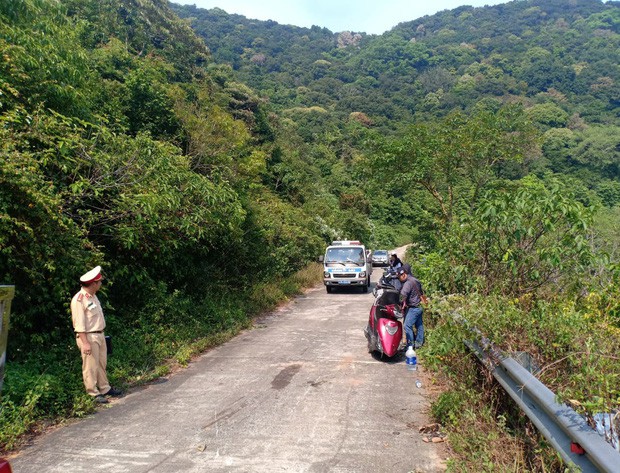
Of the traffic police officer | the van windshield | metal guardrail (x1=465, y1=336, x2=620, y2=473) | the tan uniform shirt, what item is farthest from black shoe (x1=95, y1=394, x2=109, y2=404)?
the van windshield

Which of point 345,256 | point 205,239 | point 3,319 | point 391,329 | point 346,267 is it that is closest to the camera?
point 3,319

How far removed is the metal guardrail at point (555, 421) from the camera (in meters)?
2.25

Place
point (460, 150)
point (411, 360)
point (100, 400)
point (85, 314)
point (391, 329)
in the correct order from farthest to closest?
point (460, 150) < point (391, 329) < point (411, 360) < point (85, 314) < point (100, 400)

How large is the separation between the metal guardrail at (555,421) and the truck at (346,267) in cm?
1372

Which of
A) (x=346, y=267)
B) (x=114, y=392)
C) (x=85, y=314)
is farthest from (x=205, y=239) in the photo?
(x=346, y=267)

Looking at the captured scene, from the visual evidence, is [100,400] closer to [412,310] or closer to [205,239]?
[412,310]

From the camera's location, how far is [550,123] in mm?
70812

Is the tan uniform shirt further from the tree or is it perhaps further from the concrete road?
the tree

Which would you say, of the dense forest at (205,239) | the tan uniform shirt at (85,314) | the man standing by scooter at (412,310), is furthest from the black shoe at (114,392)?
the man standing by scooter at (412,310)

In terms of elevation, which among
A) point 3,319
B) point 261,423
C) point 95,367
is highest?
point 3,319

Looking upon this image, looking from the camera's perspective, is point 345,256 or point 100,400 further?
point 345,256

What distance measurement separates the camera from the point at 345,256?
1839cm

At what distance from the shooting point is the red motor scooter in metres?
7.16

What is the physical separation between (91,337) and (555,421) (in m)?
5.20
